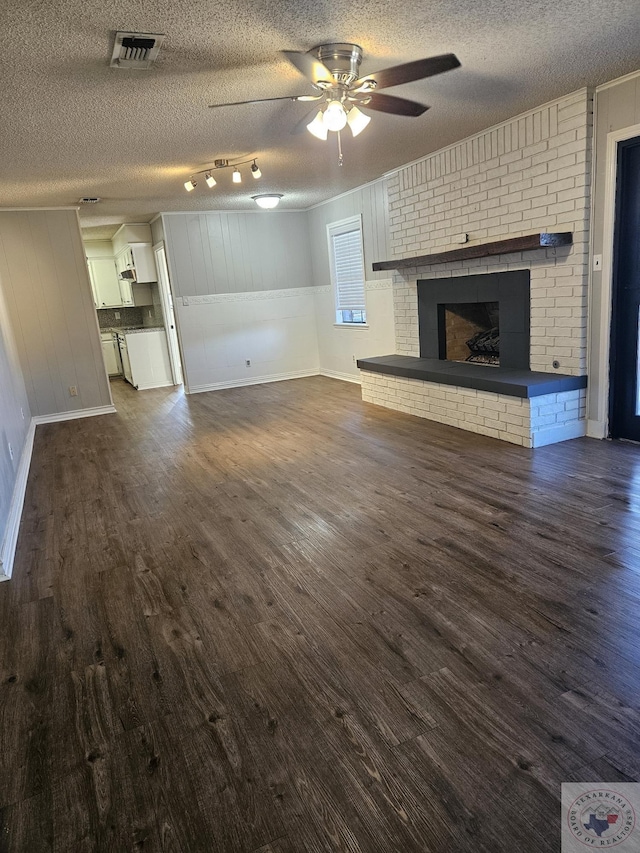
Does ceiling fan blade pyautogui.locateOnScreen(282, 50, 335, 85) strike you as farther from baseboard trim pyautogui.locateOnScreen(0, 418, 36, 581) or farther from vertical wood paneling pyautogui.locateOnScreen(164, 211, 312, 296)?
vertical wood paneling pyautogui.locateOnScreen(164, 211, 312, 296)

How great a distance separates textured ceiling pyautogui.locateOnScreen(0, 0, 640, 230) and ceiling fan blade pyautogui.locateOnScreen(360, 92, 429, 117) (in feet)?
0.75

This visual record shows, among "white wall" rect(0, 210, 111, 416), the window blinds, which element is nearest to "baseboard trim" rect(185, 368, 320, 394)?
the window blinds

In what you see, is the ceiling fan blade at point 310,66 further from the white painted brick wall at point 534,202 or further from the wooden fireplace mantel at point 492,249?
the white painted brick wall at point 534,202

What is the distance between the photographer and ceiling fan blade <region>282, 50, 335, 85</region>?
2312 millimetres

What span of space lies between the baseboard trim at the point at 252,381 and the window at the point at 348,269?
1110 mm

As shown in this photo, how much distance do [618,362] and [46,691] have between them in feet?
13.4

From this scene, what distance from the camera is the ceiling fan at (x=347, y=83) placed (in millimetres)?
2455

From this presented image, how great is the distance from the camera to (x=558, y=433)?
4.18m

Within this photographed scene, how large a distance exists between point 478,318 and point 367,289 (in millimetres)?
1772

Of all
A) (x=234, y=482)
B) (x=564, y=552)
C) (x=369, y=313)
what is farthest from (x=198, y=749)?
(x=369, y=313)

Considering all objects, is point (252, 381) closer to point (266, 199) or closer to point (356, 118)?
point (266, 199)

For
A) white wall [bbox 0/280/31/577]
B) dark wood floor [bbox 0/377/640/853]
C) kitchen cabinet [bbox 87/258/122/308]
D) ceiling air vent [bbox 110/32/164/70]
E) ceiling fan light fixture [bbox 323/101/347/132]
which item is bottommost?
dark wood floor [bbox 0/377/640/853]

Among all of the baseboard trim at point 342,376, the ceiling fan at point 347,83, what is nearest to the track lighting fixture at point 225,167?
the ceiling fan at point 347,83

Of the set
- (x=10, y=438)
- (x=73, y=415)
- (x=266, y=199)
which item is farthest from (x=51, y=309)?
(x=266, y=199)
